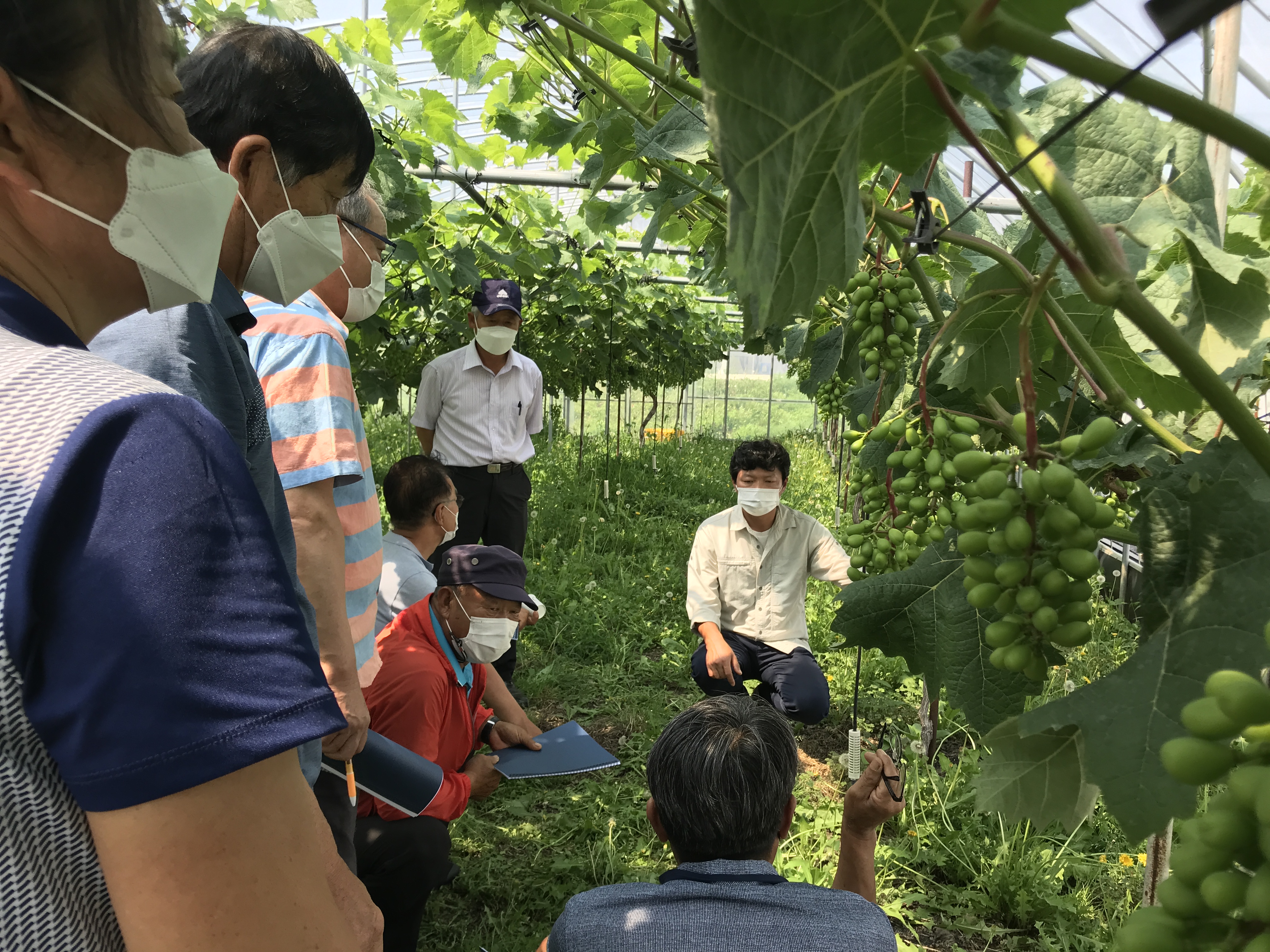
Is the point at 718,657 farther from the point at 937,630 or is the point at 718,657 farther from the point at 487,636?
the point at 937,630

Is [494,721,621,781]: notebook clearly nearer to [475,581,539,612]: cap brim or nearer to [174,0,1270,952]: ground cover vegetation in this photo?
[475,581,539,612]: cap brim

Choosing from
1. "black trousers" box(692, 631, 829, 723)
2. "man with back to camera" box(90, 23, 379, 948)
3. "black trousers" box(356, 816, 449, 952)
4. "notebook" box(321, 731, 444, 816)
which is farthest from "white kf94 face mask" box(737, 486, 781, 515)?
"man with back to camera" box(90, 23, 379, 948)

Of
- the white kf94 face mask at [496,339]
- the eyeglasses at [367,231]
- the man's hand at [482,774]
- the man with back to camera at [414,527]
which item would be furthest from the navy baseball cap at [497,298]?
the man's hand at [482,774]

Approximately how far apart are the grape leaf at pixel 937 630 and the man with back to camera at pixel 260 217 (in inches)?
33.6

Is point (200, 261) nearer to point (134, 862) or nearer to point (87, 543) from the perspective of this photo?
point (87, 543)

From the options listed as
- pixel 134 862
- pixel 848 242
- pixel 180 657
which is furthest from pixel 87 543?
pixel 848 242

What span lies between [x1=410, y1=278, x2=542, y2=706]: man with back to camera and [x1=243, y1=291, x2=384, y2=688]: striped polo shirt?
3.20 metres

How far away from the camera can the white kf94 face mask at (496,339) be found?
5527mm

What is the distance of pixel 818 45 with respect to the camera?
548mm

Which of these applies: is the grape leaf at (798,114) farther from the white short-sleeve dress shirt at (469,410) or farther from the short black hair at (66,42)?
the white short-sleeve dress shirt at (469,410)

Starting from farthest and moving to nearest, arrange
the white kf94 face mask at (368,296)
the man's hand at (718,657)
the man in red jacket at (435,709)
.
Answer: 1. the man's hand at (718,657)
2. the man in red jacket at (435,709)
3. the white kf94 face mask at (368,296)

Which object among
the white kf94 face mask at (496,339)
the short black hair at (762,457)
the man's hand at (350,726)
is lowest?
the man's hand at (350,726)

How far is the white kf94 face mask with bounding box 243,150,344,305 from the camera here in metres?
1.71

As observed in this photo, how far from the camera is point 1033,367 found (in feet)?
4.03
